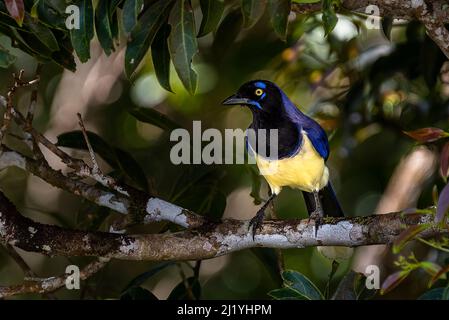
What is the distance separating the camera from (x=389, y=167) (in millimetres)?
6070

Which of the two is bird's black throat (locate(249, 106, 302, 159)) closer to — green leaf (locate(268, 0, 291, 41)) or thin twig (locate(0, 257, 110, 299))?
green leaf (locate(268, 0, 291, 41))

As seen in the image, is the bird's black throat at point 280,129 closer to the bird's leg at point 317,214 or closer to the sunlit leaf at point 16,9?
the bird's leg at point 317,214

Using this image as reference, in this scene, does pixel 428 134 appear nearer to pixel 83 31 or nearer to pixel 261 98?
pixel 83 31

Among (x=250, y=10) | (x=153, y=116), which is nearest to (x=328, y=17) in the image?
(x=250, y=10)

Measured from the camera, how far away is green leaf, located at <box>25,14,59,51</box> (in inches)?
144

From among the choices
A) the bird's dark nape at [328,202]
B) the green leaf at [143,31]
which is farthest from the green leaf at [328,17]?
the bird's dark nape at [328,202]

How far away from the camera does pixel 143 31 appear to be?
3803 mm

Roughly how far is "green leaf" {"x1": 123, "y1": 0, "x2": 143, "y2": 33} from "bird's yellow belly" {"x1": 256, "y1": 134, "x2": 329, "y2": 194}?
117 cm

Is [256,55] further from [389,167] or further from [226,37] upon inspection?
[389,167]

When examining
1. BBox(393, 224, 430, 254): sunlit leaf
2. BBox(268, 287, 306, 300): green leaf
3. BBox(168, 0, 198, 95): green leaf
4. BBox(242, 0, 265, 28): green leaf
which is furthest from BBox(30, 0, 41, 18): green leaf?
BBox(393, 224, 430, 254): sunlit leaf

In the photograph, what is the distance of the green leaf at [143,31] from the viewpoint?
149 inches

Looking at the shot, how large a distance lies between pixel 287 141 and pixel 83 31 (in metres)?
1.24
